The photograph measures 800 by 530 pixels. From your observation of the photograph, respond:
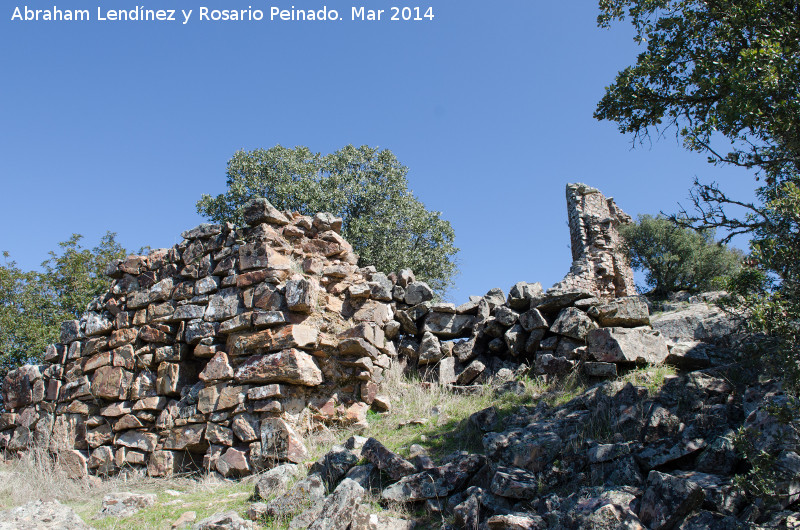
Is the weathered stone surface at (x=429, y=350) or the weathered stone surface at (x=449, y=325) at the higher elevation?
the weathered stone surface at (x=449, y=325)

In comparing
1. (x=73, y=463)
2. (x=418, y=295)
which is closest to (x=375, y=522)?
(x=418, y=295)

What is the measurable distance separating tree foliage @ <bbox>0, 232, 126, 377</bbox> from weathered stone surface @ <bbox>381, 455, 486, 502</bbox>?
50.2 feet

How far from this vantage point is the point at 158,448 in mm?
7281

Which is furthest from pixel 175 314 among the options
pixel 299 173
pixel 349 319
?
pixel 299 173

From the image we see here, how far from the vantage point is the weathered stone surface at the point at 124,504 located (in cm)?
Result: 555

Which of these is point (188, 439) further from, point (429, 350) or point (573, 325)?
point (573, 325)

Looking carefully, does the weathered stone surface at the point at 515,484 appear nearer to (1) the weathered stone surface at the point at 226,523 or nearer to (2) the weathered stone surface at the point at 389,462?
(2) the weathered stone surface at the point at 389,462

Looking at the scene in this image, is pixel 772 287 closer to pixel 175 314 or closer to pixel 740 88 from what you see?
pixel 740 88

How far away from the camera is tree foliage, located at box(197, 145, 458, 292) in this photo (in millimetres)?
16578

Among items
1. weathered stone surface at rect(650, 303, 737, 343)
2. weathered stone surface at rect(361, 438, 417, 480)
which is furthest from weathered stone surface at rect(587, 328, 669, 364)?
weathered stone surface at rect(361, 438, 417, 480)

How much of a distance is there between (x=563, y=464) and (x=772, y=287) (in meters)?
2.29

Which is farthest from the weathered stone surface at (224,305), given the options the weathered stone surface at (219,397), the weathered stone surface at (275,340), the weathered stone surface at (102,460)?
the weathered stone surface at (102,460)

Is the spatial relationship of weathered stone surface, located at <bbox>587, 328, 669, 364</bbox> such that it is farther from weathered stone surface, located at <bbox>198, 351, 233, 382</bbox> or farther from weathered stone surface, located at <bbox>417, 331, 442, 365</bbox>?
weathered stone surface, located at <bbox>198, 351, 233, 382</bbox>

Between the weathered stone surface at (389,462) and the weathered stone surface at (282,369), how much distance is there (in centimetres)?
159
